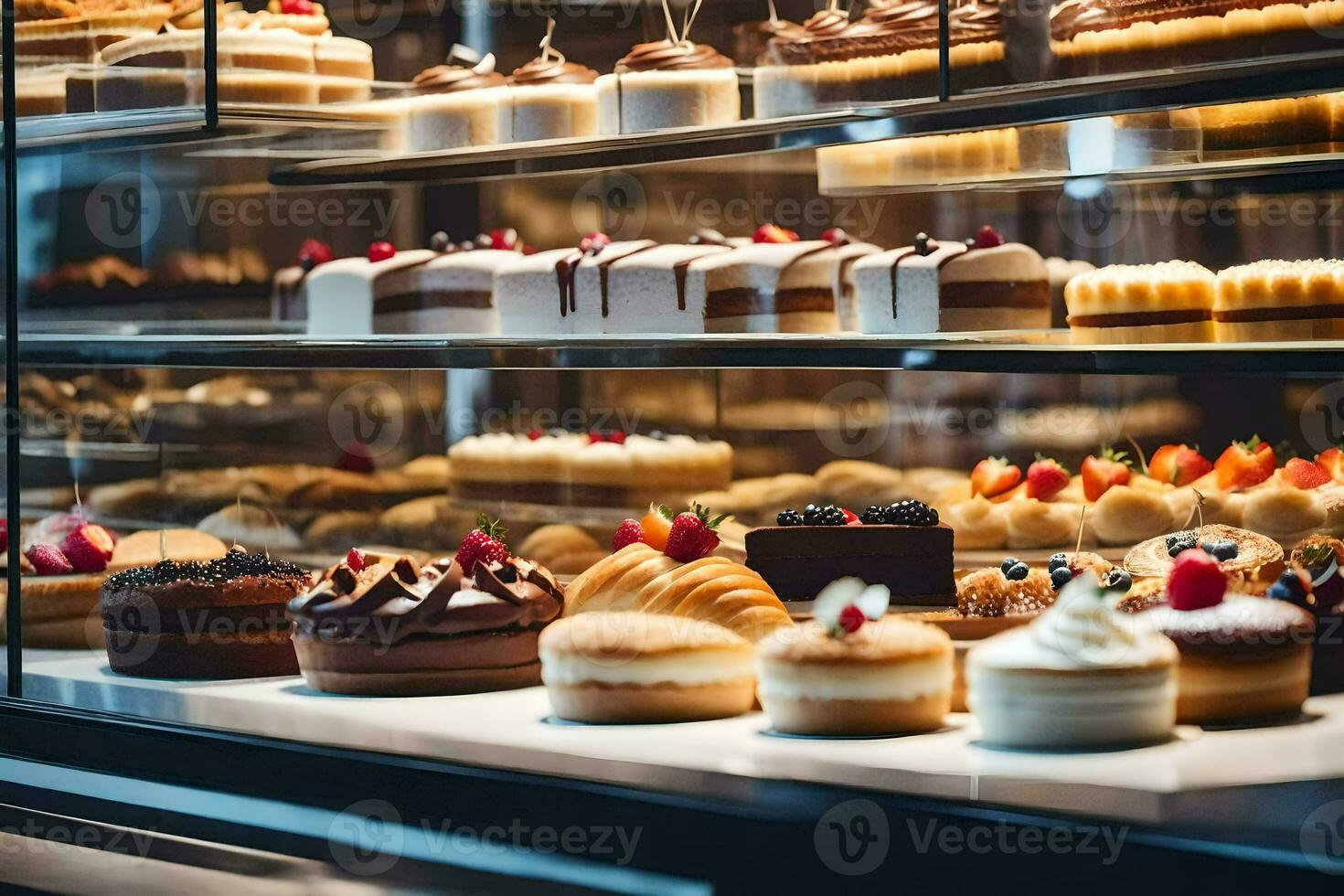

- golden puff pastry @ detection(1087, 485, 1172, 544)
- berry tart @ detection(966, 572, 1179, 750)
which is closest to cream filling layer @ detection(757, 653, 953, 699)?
berry tart @ detection(966, 572, 1179, 750)

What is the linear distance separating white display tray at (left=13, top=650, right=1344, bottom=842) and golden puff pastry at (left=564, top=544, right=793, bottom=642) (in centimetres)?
19

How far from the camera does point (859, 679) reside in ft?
8.96

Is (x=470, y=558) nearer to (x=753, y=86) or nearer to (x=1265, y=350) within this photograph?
(x=753, y=86)

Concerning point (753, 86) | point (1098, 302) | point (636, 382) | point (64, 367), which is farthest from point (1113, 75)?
point (64, 367)

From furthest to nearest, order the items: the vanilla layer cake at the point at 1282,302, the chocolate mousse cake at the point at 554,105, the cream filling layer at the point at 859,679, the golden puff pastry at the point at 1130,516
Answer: the golden puff pastry at the point at 1130,516 → the chocolate mousse cake at the point at 554,105 → the vanilla layer cake at the point at 1282,302 → the cream filling layer at the point at 859,679

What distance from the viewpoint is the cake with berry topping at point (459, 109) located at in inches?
148

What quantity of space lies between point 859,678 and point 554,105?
1.59m

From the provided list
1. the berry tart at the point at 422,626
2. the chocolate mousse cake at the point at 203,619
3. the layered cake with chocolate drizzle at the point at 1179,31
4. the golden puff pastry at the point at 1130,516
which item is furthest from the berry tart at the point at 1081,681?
the chocolate mousse cake at the point at 203,619

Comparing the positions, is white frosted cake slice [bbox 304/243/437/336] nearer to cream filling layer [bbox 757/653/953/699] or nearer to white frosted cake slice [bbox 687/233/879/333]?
white frosted cake slice [bbox 687/233/879/333]

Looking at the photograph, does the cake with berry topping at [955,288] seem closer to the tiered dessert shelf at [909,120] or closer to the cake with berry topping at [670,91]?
the tiered dessert shelf at [909,120]

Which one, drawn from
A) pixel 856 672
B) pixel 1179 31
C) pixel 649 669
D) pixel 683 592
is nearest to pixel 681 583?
pixel 683 592

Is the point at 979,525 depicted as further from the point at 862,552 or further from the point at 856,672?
the point at 856,672

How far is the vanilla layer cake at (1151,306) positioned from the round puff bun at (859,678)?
0.71m

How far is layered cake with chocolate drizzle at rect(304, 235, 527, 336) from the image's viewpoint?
151 inches
